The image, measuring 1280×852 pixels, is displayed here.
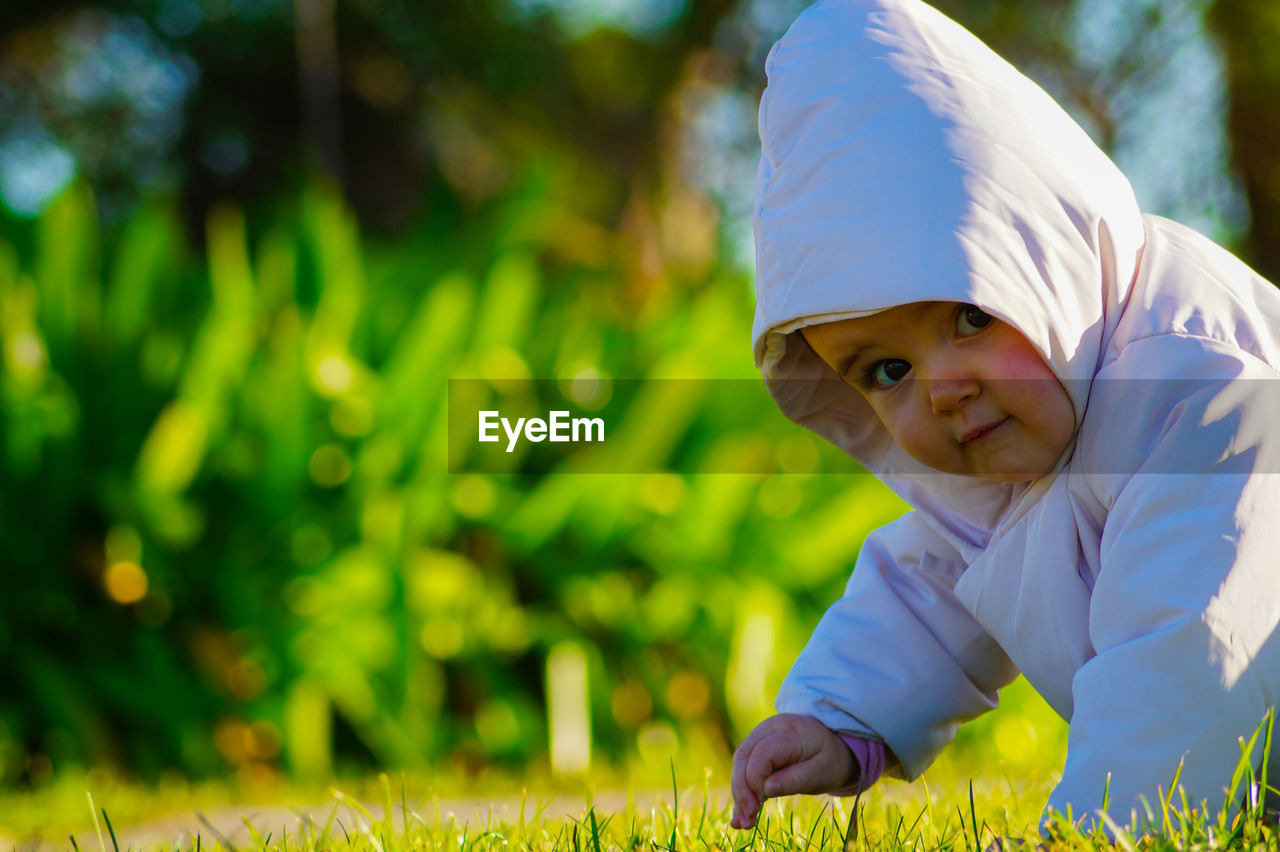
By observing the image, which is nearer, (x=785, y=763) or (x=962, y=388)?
(x=962, y=388)

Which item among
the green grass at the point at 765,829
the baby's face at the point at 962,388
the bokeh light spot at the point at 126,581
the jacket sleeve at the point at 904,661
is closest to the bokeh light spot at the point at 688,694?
the green grass at the point at 765,829

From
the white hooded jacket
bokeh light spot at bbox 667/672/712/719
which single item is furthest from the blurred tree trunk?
the white hooded jacket

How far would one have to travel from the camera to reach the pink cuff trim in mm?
1647

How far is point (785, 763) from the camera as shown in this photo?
62.4 inches

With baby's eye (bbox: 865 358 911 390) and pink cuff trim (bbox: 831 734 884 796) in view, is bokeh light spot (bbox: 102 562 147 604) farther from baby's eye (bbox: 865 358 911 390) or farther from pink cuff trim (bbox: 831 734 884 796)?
baby's eye (bbox: 865 358 911 390)

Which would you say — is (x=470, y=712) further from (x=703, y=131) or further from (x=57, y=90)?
(x=57, y=90)

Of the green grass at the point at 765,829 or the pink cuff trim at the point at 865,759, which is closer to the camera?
the green grass at the point at 765,829

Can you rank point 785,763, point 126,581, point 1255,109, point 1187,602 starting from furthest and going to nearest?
point 1255,109
point 126,581
point 785,763
point 1187,602

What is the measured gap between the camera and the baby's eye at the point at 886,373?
146 cm

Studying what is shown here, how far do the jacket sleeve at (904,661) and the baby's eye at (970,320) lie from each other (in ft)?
1.41

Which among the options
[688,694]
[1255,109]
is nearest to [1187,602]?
[688,694]

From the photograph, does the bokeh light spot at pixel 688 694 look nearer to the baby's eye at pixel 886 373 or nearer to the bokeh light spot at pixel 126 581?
the bokeh light spot at pixel 126 581

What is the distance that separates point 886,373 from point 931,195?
0.77 feet

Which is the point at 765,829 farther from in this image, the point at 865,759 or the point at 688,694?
the point at 688,694
